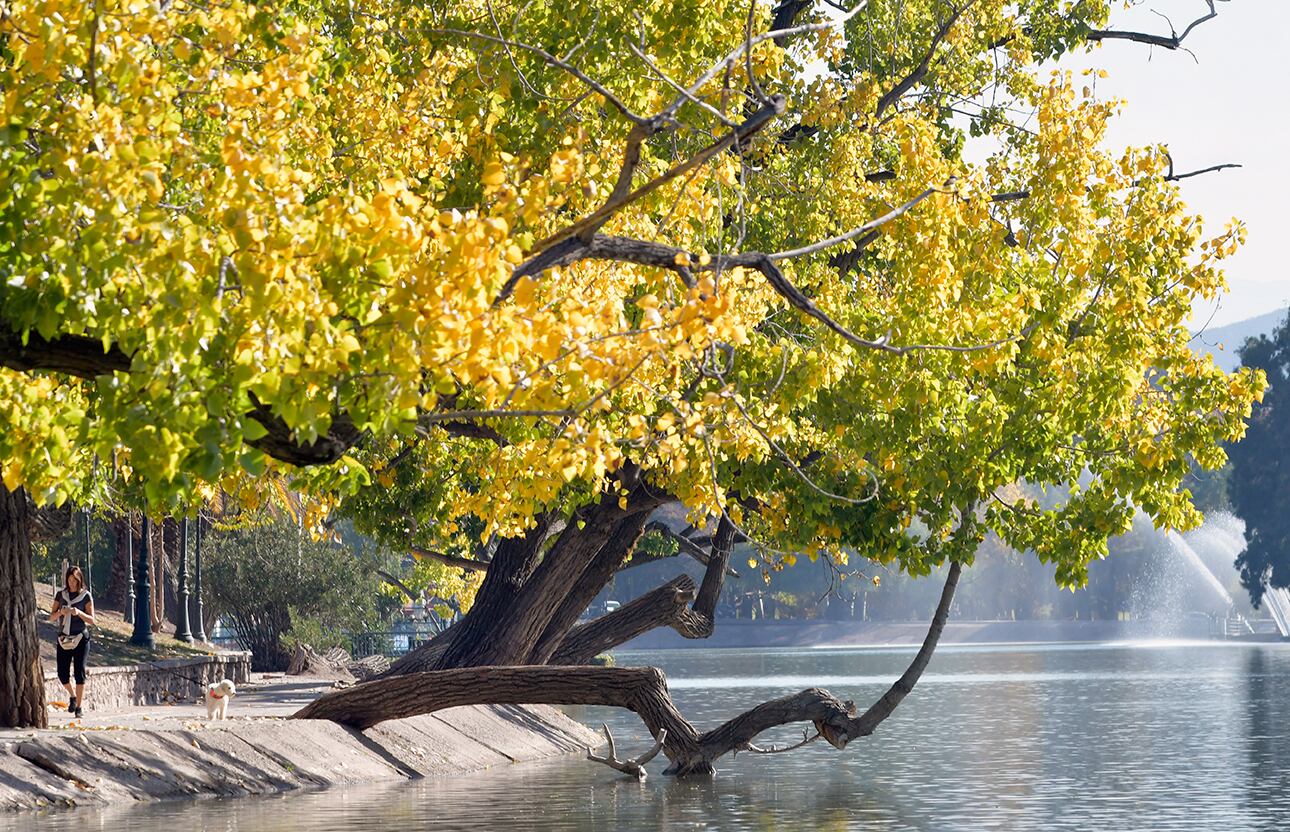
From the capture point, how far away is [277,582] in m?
48.1

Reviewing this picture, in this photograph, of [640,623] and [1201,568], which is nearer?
[640,623]

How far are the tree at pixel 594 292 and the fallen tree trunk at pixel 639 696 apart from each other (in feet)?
0.17

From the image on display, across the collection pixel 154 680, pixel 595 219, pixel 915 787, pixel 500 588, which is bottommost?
pixel 915 787

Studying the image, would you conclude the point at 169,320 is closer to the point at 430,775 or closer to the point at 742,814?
the point at 742,814

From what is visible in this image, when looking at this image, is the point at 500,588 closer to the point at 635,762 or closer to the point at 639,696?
the point at 635,762

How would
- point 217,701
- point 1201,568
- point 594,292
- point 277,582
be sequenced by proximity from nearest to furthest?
point 594,292 → point 217,701 → point 277,582 → point 1201,568

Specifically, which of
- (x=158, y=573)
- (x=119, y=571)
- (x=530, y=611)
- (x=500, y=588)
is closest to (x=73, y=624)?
(x=500, y=588)

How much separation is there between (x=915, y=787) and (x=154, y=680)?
47.3 ft

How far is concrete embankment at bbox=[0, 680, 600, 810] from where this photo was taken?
1847 cm

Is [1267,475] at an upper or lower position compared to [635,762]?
upper

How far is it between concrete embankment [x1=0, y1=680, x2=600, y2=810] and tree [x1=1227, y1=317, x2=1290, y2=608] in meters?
81.9

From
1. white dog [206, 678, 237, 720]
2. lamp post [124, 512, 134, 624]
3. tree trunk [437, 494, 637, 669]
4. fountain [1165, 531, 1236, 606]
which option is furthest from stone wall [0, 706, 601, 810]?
fountain [1165, 531, 1236, 606]

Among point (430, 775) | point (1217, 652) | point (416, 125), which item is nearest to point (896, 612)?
point (1217, 652)

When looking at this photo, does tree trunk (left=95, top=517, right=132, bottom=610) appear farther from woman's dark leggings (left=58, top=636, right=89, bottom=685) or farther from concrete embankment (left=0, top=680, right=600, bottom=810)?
woman's dark leggings (left=58, top=636, right=89, bottom=685)
